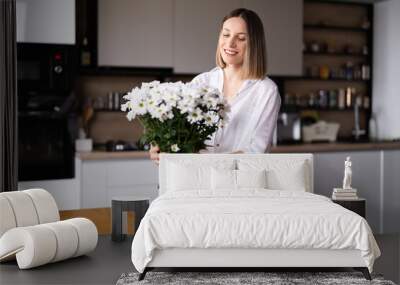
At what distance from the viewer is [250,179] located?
353cm

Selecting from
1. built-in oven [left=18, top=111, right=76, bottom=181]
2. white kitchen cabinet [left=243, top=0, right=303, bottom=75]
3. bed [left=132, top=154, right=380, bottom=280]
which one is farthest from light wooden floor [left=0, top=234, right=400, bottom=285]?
white kitchen cabinet [left=243, top=0, right=303, bottom=75]

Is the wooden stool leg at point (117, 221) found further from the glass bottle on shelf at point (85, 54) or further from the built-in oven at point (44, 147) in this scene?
the glass bottle on shelf at point (85, 54)

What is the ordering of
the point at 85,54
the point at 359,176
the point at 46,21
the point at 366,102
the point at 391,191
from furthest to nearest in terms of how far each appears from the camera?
the point at 366,102 → the point at 391,191 → the point at 359,176 → the point at 85,54 → the point at 46,21

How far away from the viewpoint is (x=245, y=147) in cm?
373

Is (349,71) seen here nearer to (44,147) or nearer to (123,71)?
(123,71)

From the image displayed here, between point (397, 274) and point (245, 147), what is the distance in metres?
1.04

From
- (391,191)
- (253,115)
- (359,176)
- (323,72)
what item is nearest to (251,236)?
(253,115)

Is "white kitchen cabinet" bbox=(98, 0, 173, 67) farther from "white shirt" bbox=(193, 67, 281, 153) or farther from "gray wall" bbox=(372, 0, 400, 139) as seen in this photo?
"gray wall" bbox=(372, 0, 400, 139)

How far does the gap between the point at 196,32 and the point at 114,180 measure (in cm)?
155

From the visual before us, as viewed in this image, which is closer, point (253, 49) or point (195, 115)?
point (195, 115)

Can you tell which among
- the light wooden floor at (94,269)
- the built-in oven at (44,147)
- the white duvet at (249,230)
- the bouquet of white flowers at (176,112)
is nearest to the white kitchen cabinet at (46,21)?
the built-in oven at (44,147)

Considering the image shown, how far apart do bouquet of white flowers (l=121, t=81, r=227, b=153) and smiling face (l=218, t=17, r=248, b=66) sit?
26 cm

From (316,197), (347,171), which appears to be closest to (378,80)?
(347,171)

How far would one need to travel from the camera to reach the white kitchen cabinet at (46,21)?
5434 mm
